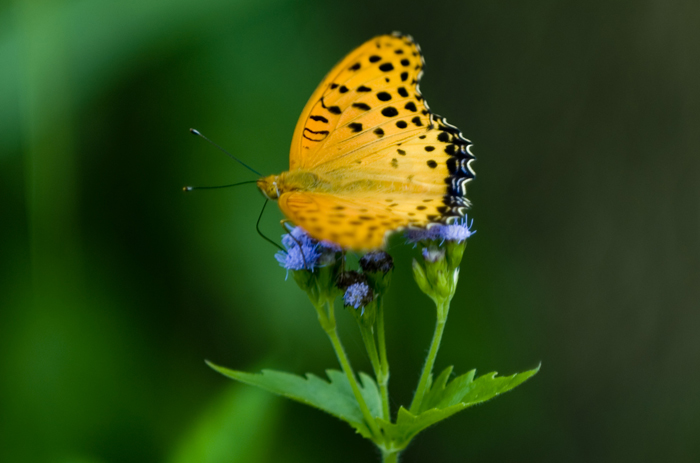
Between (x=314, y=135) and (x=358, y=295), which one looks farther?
(x=314, y=135)

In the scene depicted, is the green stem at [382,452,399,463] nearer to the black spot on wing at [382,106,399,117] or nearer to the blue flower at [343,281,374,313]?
the blue flower at [343,281,374,313]

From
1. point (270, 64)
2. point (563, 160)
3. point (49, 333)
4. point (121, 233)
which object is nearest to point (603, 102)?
point (563, 160)

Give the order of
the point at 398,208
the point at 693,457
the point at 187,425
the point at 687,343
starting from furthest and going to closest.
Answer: the point at 687,343, the point at 693,457, the point at 187,425, the point at 398,208

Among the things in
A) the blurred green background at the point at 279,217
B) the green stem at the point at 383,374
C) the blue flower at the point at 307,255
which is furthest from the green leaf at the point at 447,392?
the blurred green background at the point at 279,217

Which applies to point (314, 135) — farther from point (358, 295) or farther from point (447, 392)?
point (447, 392)

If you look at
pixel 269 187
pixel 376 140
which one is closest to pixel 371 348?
pixel 269 187

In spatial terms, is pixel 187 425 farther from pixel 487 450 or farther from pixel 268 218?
pixel 487 450

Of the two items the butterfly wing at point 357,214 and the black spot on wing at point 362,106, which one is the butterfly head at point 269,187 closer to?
the butterfly wing at point 357,214
